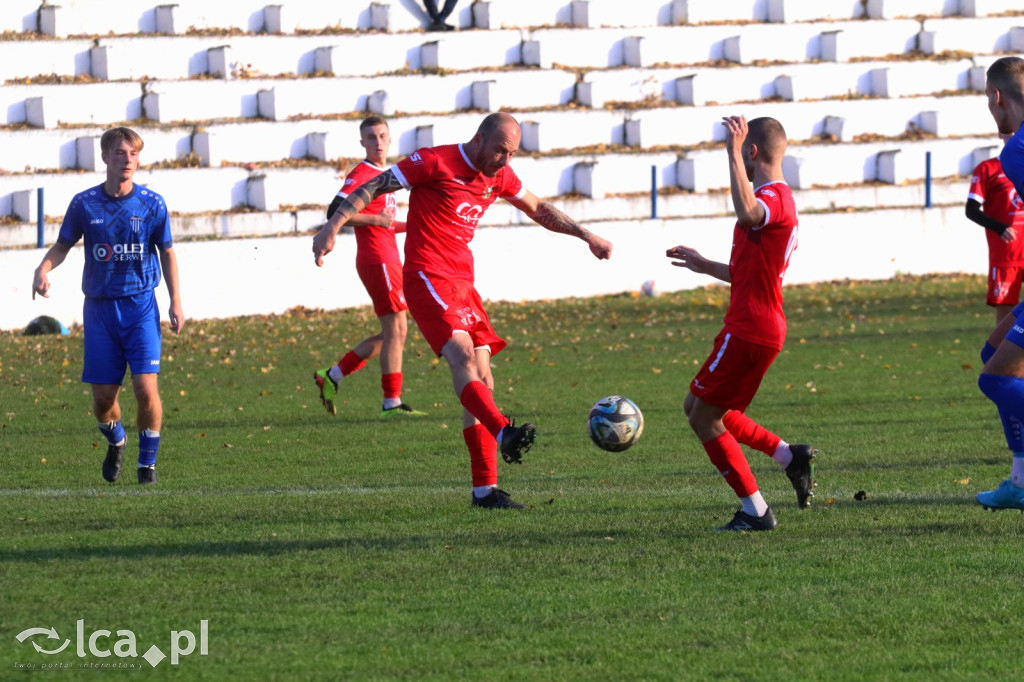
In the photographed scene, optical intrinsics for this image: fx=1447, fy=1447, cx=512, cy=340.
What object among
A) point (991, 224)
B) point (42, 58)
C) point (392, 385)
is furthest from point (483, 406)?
point (42, 58)

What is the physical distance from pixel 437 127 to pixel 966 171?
10.3 m

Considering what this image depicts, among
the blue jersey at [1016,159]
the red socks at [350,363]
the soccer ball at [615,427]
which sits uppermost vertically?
the blue jersey at [1016,159]

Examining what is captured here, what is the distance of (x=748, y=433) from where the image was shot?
22.9ft

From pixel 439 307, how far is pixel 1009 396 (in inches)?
114

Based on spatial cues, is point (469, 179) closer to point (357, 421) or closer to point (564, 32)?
point (357, 421)

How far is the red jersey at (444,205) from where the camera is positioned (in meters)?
7.68

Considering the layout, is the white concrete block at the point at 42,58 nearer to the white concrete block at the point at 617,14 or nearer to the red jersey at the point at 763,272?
the white concrete block at the point at 617,14

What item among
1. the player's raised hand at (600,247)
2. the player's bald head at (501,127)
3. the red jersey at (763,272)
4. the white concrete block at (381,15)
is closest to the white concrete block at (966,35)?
the white concrete block at (381,15)

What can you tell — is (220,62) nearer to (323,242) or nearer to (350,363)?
(350,363)

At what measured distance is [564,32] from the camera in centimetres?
2742

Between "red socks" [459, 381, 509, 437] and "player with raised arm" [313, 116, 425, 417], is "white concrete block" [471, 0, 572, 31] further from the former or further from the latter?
"red socks" [459, 381, 509, 437]

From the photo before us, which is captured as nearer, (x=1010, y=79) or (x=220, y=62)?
(x=1010, y=79)

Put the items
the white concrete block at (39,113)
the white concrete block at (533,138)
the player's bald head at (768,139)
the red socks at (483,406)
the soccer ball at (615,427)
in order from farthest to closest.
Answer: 1. the white concrete block at (533,138)
2. the white concrete block at (39,113)
3. the soccer ball at (615,427)
4. the red socks at (483,406)
5. the player's bald head at (768,139)

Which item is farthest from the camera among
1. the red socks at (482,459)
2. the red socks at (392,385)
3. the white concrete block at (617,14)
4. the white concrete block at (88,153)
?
the white concrete block at (617,14)
